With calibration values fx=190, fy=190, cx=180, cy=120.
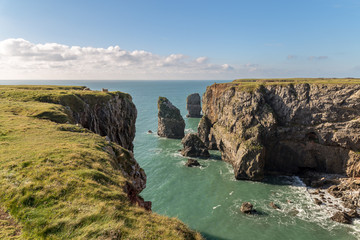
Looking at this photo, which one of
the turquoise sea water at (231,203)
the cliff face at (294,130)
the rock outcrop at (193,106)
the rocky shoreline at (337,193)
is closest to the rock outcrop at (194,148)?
the turquoise sea water at (231,203)

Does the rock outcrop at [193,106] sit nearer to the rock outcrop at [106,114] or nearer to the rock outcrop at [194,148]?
the rock outcrop at [194,148]

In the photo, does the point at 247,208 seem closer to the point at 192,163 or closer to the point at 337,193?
the point at 337,193

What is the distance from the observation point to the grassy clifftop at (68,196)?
1030 centimetres

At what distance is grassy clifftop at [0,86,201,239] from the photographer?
33.8ft

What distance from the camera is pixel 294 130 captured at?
5853 centimetres

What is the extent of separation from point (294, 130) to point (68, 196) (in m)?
62.8

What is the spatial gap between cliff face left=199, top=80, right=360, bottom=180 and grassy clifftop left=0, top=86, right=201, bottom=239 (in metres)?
47.5

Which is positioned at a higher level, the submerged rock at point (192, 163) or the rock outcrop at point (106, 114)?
the rock outcrop at point (106, 114)

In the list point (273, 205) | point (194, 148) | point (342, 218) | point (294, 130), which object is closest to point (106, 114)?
point (194, 148)

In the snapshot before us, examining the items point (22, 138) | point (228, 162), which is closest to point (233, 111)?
point (228, 162)

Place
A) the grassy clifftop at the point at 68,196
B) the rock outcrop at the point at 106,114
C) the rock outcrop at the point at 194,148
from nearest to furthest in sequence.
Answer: the grassy clifftop at the point at 68,196 → the rock outcrop at the point at 106,114 → the rock outcrop at the point at 194,148

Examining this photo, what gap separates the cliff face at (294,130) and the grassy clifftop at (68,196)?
4750 centimetres

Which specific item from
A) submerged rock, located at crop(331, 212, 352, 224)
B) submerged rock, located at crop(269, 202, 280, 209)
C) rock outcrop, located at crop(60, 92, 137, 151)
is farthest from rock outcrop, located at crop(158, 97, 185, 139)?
submerged rock, located at crop(331, 212, 352, 224)

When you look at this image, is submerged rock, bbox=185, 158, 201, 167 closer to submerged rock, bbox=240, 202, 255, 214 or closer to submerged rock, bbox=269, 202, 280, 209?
submerged rock, bbox=240, 202, 255, 214
